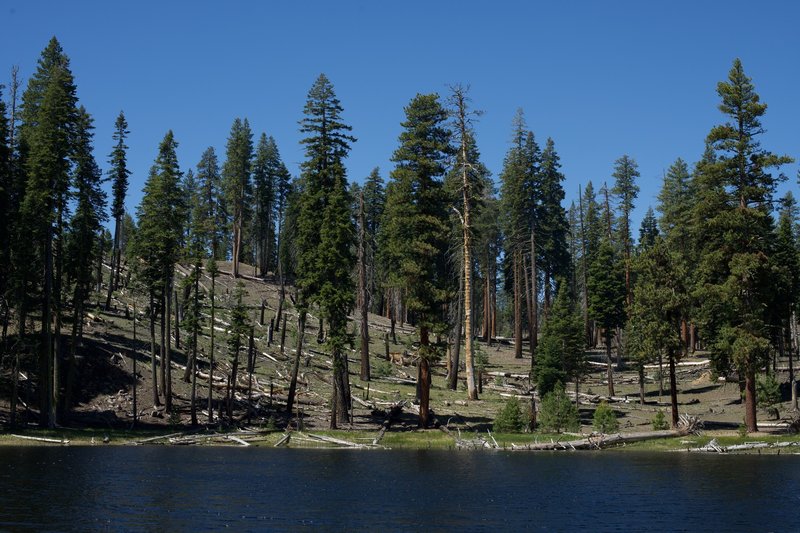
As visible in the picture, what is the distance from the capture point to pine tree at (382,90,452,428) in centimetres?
4488

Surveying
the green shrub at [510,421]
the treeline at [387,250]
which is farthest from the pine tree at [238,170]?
the green shrub at [510,421]

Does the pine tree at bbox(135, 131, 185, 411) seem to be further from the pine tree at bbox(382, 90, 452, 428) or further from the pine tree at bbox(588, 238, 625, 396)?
the pine tree at bbox(588, 238, 625, 396)

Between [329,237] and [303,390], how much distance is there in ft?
47.3

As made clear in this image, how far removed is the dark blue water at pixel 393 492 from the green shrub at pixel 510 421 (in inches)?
239

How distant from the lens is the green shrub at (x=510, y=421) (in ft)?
145

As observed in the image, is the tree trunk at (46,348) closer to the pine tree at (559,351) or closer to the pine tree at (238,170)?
the pine tree at (559,351)

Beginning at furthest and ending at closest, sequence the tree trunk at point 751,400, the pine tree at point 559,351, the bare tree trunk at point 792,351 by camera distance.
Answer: the pine tree at point 559,351 → the bare tree trunk at point 792,351 → the tree trunk at point 751,400

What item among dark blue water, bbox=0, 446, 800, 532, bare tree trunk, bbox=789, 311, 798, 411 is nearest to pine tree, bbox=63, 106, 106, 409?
dark blue water, bbox=0, 446, 800, 532

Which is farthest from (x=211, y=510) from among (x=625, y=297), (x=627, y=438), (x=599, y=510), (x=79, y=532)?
(x=625, y=297)

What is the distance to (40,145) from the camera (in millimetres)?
45938

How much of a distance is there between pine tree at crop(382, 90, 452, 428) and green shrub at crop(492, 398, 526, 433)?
426 cm

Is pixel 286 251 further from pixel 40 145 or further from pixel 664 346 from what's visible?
pixel 664 346

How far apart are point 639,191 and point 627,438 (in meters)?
51.0

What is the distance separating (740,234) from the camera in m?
42.7
